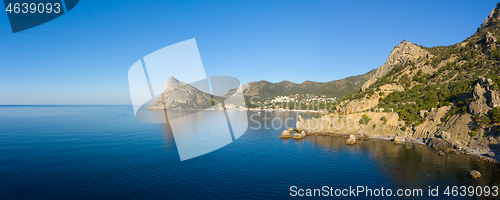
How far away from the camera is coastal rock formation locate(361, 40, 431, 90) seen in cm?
8412

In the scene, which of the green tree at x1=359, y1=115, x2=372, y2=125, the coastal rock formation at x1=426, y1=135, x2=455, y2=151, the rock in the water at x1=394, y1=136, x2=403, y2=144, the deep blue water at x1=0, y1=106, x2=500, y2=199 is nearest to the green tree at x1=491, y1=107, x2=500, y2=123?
the coastal rock formation at x1=426, y1=135, x2=455, y2=151

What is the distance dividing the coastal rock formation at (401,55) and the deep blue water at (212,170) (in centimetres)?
5021

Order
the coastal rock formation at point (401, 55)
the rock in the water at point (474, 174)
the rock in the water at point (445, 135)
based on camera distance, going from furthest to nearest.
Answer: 1. the coastal rock formation at point (401, 55)
2. the rock in the water at point (445, 135)
3. the rock in the water at point (474, 174)

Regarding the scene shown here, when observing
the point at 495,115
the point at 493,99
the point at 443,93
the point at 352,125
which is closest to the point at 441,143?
the point at 495,115

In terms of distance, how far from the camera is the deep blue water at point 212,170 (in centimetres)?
2494

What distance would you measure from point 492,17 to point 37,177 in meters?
123

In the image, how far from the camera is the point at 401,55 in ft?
282

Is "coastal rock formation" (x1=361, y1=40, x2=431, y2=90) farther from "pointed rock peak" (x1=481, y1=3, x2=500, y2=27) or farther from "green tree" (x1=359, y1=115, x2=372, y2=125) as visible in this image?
"green tree" (x1=359, y1=115, x2=372, y2=125)

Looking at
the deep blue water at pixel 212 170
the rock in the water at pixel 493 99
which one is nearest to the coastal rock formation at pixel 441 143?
the deep blue water at pixel 212 170

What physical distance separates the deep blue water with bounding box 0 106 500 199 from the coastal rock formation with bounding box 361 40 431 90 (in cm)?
5021

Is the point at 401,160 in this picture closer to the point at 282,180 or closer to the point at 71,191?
the point at 282,180

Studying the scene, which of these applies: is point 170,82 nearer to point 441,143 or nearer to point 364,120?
point 441,143

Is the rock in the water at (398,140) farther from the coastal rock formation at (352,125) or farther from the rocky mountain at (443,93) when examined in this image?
the coastal rock formation at (352,125)

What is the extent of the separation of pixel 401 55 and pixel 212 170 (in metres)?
86.8
